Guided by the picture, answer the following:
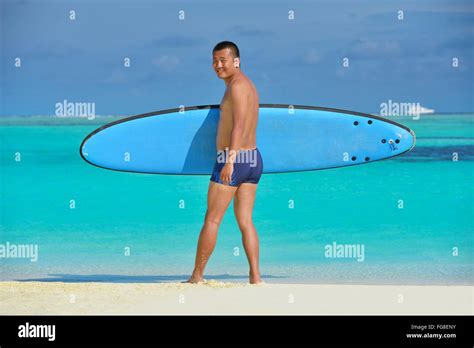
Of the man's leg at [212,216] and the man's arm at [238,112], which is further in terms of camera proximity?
the man's leg at [212,216]

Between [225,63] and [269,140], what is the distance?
3.72 feet

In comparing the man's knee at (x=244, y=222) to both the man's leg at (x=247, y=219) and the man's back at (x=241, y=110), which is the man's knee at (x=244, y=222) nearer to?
the man's leg at (x=247, y=219)

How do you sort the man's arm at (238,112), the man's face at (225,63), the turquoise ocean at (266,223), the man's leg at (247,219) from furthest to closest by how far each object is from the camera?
the turquoise ocean at (266,223) → the man's leg at (247,219) → the man's face at (225,63) → the man's arm at (238,112)

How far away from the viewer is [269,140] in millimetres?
7113

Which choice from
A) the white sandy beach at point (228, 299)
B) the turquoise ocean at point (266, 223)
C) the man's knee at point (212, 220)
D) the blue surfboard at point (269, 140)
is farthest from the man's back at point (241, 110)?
the turquoise ocean at point (266, 223)

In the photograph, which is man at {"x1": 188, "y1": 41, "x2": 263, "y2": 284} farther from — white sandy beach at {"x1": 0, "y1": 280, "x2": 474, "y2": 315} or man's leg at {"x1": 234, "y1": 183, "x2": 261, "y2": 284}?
white sandy beach at {"x1": 0, "y1": 280, "x2": 474, "y2": 315}

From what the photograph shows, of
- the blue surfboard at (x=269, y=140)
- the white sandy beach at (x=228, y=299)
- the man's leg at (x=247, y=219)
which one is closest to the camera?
the white sandy beach at (x=228, y=299)

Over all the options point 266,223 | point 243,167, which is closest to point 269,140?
point 243,167

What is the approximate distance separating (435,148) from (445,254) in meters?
11.9

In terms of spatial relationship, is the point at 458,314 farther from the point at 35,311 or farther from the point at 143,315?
the point at 35,311

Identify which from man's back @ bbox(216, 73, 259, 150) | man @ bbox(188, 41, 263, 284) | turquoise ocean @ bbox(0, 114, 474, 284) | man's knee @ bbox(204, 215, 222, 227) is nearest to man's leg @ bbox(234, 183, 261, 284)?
man @ bbox(188, 41, 263, 284)

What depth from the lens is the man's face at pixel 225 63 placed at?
6.13m

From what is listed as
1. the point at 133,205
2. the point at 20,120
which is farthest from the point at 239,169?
the point at 20,120

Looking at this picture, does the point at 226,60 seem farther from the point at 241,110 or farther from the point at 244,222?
the point at 244,222
